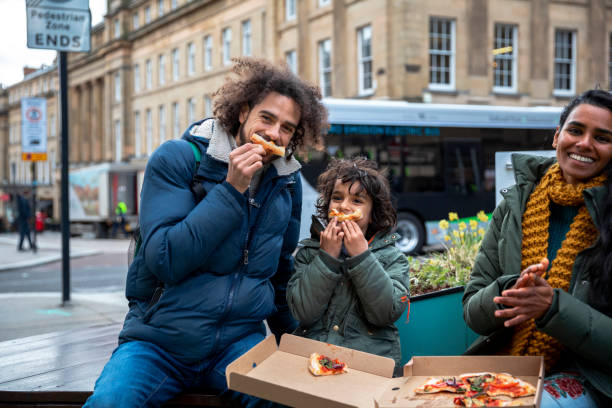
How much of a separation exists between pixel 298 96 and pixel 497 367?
1585 millimetres

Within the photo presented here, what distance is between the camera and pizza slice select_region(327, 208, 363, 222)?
290 cm

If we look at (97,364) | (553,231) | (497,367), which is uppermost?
(553,231)

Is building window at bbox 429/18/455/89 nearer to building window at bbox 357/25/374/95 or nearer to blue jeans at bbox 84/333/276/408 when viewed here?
building window at bbox 357/25/374/95

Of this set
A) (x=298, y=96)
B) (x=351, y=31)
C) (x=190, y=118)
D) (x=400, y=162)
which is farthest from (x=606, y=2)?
(x=298, y=96)

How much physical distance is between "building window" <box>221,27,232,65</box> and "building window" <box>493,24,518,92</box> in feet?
56.4

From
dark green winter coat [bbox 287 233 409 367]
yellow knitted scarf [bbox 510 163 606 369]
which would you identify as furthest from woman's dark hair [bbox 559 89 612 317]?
dark green winter coat [bbox 287 233 409 367]

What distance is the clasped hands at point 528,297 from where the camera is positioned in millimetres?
2199


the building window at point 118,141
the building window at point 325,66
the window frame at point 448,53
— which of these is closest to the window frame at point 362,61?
the building window at point 325,66

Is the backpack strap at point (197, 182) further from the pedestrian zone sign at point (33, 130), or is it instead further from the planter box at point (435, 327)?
the pedestrian zone sign at point (33, 130)

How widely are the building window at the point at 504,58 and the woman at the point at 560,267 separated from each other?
23839mm

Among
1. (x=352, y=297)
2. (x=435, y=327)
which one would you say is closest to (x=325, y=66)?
(x=435, y=327)

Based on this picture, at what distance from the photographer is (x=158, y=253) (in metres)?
2.53

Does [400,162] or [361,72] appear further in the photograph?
[361,72]

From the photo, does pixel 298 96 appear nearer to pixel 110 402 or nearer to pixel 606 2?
pixel 110 402
